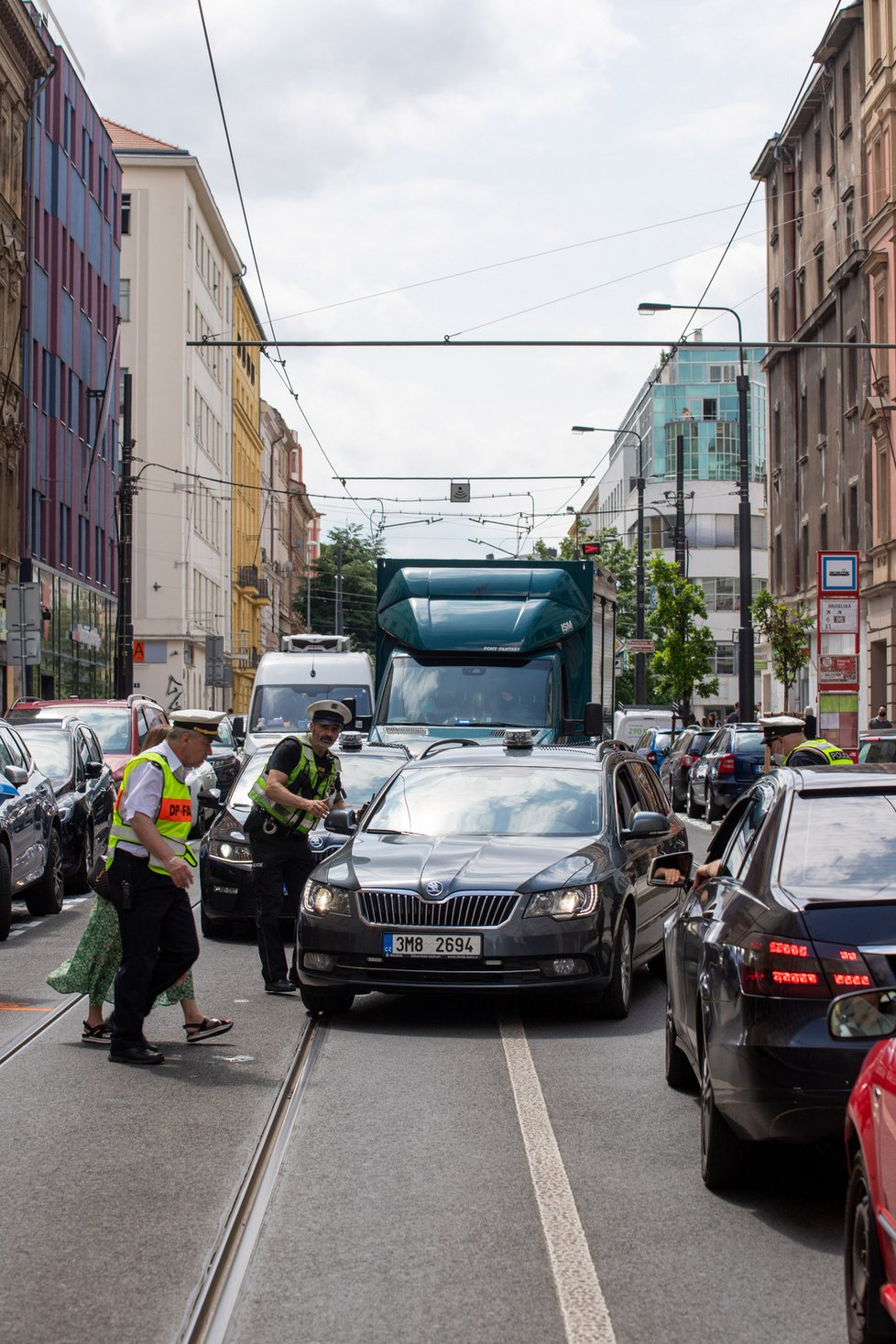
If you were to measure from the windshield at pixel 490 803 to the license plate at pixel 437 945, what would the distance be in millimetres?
1211

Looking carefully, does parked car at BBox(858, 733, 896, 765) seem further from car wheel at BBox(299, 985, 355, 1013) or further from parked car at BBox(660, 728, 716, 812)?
parked car at BBox(660, 728, 716, 812)

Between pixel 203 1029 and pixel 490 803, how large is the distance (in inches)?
99.5

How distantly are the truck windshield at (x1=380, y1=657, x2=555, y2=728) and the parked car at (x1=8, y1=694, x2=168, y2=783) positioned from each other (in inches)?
193

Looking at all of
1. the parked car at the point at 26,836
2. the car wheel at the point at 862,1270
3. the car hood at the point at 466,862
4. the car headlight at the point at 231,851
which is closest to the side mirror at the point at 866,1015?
the car wheel at the point at 862,1270

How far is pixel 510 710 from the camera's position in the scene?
20688 mm

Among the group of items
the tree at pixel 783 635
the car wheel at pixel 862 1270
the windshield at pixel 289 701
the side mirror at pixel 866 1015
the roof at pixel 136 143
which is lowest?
the car wheel at pixel 862 1270

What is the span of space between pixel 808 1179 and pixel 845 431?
44050mm

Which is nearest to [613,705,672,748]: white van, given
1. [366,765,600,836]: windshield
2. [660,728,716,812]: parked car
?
[660,728,716,812]: parked car

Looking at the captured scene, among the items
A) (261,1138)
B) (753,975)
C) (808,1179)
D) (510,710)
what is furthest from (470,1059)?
(510,710)

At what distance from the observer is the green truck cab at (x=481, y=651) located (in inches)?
816

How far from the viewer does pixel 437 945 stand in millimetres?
10180

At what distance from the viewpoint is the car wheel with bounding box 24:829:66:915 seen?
1736 cm

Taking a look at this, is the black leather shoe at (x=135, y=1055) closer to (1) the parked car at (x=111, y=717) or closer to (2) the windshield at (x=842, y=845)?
(2) the windshield at (x=842, y=845)

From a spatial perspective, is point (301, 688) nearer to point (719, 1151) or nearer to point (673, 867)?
point (673, 867)
